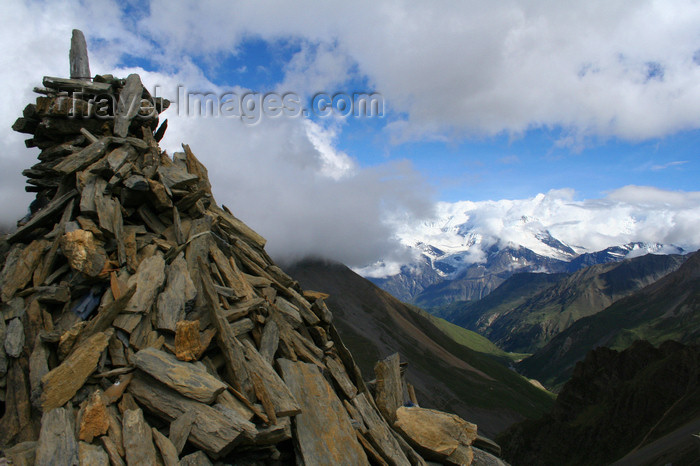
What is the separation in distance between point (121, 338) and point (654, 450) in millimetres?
101855

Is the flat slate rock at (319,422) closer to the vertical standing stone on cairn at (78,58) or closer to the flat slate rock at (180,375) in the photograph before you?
the flat slate rock at (180,375)

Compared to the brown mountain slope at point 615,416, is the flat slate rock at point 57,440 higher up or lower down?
higher up

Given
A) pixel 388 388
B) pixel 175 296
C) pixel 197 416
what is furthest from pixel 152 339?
pixel 388 388

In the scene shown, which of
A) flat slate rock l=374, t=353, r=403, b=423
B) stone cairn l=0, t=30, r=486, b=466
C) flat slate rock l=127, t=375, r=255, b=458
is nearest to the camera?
flat slate rock l=127, t=375, r=255, b=458

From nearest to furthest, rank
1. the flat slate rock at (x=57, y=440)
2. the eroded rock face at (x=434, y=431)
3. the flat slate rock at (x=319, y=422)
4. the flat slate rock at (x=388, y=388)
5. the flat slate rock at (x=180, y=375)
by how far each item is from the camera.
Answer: the flat slate rock at (x=57, y=440)
the flat slate rock at (x=180, y=375)
the flat slate rock at (x=319, y=422)
the eroded rock face at (x=434, y=431)
the flat slate rock at (x=388, y=388)

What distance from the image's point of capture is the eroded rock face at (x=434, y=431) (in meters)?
15.8

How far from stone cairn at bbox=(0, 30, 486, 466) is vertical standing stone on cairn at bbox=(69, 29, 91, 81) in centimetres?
224

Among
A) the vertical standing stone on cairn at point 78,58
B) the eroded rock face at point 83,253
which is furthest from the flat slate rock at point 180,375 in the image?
the vertical standing stone on cairn at point 78,58

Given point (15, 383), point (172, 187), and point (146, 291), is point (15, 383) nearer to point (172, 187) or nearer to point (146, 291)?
point (146, 291)

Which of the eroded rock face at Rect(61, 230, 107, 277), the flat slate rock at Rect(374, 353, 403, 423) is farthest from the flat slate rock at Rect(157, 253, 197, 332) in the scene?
the flat slate rock at Rect(374, 353, 403, 423)

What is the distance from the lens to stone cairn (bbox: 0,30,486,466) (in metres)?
11.8

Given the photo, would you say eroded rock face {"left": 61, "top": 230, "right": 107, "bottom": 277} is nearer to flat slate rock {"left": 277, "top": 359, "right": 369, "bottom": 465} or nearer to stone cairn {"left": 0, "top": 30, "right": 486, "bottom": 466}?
stone cairn {"left": 0, "top": 30, "right": 486, "bottom": 466}

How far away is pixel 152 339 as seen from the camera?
1380 centimetres

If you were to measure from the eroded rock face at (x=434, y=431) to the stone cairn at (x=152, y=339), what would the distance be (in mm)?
51
